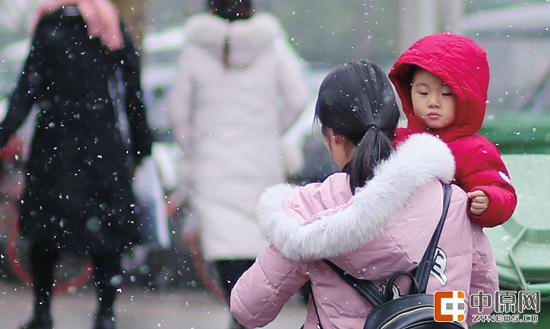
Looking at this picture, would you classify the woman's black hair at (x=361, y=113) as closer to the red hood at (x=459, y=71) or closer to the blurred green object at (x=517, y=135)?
the red hood at (x=459, y=71)

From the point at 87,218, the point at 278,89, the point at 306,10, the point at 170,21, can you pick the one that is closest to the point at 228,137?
the point at 278,89

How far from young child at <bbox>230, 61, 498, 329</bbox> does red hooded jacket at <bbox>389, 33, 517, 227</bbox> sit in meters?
0.14

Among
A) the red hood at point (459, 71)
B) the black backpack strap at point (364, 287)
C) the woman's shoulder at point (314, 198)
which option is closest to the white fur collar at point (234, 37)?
the red hood at point (459, 71)

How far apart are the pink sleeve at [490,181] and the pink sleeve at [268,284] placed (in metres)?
0.49

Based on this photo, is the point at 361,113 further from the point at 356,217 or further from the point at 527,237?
the point at 527,237

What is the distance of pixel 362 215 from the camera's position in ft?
9.09

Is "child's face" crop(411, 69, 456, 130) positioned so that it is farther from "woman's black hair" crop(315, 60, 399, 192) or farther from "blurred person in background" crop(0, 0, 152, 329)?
"blurred person in background" crop(0, 0, 152, 329)

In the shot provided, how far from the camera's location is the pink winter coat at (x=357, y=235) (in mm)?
2783

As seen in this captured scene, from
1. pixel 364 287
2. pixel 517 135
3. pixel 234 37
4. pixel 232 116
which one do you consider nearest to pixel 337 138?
pixel 364 287

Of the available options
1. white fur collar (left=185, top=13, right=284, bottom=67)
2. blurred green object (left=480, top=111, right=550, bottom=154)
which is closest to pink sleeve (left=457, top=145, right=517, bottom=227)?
blurred green object (left=480, top=111, right=550, bottom=154)

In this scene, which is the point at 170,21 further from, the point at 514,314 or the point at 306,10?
the point at 514,314

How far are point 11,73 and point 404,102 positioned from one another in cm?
479

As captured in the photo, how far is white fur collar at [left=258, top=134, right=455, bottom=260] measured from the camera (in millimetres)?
2770

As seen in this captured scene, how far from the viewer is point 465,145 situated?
10.2 feet
